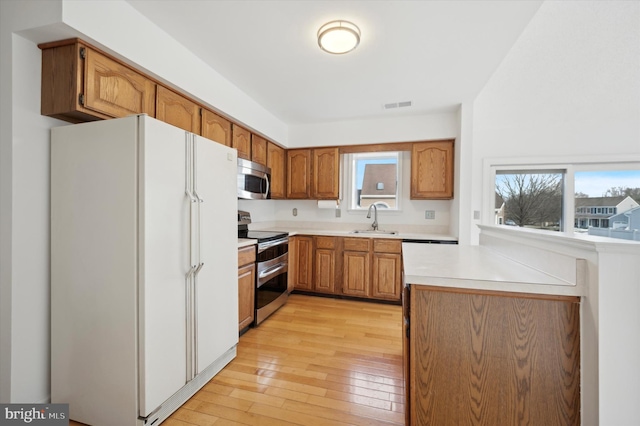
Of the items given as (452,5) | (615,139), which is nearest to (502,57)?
(452,5)

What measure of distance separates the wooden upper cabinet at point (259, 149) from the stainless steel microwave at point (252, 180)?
139 mm

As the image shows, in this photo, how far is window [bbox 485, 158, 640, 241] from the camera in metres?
3.20

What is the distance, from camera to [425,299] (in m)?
1.19

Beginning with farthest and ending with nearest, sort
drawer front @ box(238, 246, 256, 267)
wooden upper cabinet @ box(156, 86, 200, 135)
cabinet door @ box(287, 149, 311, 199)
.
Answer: cabinet door @ box(287, 149, 311, 199), drawer front @ box(238, 246, 256, 267), wooden upper cabinet @ box(156, 86, 200, 135)

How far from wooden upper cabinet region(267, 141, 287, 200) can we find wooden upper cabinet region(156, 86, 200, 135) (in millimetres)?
1413

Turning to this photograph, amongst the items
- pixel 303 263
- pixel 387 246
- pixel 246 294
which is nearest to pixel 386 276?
pixel 387 246

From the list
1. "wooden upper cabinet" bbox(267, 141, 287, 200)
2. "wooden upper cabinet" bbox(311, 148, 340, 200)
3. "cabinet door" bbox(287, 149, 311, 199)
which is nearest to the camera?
"wooden upper cabinet" bbox(267, 141, 287, 200)

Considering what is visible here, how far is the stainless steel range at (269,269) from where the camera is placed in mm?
2775

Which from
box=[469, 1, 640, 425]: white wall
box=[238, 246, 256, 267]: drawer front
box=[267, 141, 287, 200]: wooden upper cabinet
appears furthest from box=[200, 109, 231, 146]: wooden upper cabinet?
box=[469, 1, 640, 425]: white wall

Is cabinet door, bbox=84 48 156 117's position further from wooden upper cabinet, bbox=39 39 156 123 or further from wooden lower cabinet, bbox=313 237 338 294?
wooden lower cabinet, bbox=313 237 338 294

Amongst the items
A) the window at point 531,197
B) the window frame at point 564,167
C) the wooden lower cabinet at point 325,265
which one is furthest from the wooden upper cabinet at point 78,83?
the window at point 531,197

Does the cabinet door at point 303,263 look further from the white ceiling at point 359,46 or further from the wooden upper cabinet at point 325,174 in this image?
the white ceiling at point 359,46

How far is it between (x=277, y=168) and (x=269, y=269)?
1.67m

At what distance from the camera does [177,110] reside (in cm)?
218
